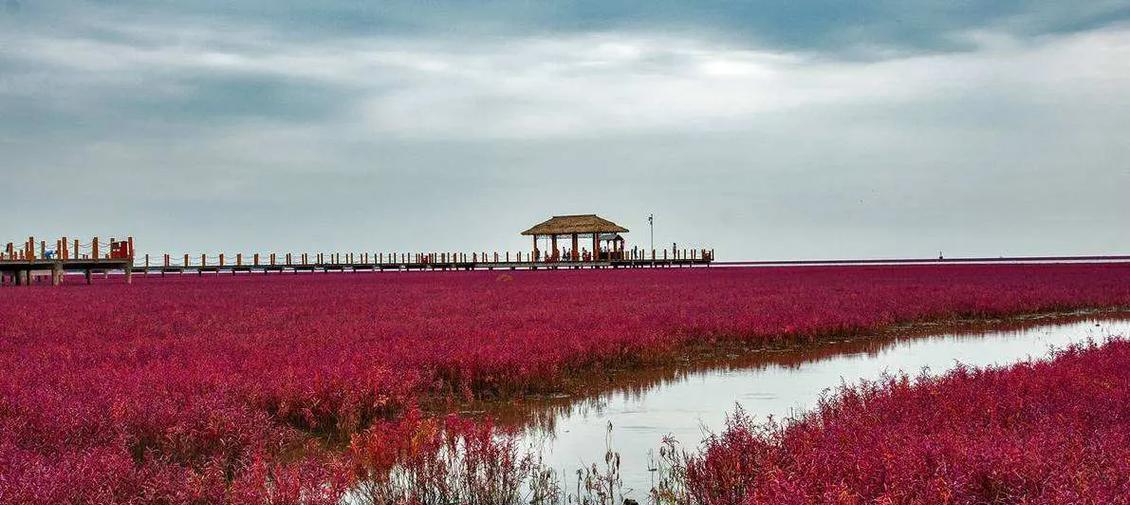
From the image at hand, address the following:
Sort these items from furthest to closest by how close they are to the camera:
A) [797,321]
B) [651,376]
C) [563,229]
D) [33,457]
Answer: [563,229]
[797,321]
[651,376]
[33,457]

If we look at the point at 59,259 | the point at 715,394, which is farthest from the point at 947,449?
the point at 59,259

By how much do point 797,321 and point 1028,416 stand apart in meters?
12.0

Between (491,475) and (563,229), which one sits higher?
(563,229)

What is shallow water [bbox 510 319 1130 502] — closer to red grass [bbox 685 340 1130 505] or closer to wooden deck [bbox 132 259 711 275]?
red grass [bbox 685 340 1130 505]

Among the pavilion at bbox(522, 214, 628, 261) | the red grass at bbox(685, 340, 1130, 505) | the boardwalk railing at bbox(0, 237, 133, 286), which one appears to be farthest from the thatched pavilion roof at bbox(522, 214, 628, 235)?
the red grass at bbox(685, 340, 1130, 505)

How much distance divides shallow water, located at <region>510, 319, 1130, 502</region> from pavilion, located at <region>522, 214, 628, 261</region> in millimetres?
57994

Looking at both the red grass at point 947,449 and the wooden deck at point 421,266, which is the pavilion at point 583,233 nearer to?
the wooden deck at point 421,266

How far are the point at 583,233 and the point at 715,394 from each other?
65.8 meters

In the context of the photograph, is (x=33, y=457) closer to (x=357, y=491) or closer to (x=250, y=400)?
(x=357, y=491)

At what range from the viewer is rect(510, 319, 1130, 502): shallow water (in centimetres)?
914

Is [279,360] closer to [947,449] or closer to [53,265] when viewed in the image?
[947,449]

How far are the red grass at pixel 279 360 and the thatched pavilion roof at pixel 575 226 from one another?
47571 millimetres

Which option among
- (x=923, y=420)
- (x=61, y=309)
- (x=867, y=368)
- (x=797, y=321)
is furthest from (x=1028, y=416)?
(x=61, y=309)

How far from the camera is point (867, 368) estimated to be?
48.3 ft
